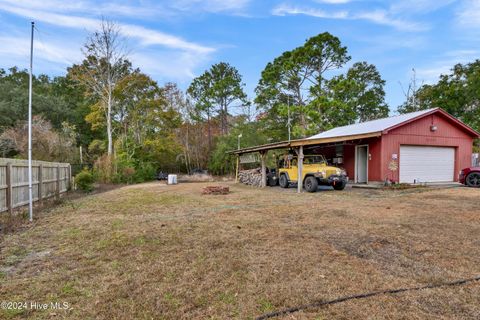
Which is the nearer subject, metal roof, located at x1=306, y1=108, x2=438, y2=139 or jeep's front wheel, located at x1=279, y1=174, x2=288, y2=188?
metal roof, located at x1=306, y1=108, x2=438, y2=139

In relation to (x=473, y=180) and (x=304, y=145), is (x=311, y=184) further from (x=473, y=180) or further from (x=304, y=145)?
(x=473, y=180)

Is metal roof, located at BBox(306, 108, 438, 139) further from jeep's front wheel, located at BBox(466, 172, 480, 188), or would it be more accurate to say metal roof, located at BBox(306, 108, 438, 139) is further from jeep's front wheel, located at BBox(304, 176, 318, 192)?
jeep's front wheel, located at BBox(304, 176, 318, 192)

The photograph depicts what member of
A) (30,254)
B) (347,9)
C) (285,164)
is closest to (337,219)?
(30,254)

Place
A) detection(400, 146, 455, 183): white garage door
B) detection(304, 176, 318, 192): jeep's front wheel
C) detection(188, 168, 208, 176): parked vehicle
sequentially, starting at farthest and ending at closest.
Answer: detection(188, 168, 208, 176): parked vehicle < detection(400, 146, 455, 183): white garage door < detection(304, 176, 318, 192): jeep's front wheel

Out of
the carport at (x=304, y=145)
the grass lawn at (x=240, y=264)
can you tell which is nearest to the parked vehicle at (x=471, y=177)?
the carport at (x=304, y=145)

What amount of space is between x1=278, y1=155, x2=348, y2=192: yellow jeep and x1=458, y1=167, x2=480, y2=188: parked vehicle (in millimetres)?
5547

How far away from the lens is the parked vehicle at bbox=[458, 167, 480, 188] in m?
12.6

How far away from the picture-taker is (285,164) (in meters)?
14.7

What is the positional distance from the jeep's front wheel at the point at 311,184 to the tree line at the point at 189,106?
12598 mm

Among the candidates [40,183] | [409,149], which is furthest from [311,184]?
[40,183]

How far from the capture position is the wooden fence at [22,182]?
656cm

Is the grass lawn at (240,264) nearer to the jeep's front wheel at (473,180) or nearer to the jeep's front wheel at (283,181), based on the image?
the jeep's front wheel at (283,181)

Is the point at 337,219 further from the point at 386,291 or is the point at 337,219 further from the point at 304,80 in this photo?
the point at 304,80

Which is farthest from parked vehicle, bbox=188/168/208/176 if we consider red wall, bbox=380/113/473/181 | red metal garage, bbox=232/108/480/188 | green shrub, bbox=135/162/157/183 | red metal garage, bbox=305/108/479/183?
red wall, bbox=380/113/473/181
